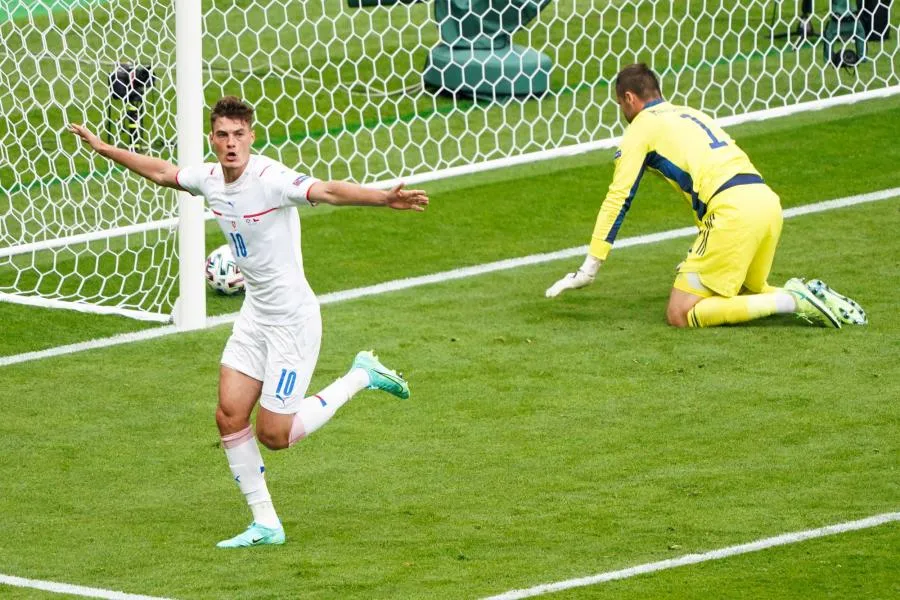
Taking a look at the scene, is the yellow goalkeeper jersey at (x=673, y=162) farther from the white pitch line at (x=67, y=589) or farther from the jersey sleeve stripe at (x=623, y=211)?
the white pitch line at (x=67, y=589)

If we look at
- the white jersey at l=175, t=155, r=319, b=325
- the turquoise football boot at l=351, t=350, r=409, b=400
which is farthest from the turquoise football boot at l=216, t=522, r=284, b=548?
the turquoise football boot at l=351, t=350, r=409, b=400

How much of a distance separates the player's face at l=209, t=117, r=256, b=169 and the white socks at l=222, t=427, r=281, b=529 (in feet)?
3.40

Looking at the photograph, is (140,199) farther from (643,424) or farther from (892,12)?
(892,12)

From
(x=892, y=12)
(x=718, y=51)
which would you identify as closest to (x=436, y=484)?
(x=718, y=51)

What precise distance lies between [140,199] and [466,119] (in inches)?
119

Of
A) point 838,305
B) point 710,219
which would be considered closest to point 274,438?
point 710,219

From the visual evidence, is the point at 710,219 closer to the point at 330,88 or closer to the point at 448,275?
the point at 448,275

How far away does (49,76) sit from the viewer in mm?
11609

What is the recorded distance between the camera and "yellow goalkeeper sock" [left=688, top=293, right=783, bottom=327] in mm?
8617

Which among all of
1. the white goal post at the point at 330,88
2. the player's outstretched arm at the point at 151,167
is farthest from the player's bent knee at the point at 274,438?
the white goal post at the point at 330,88

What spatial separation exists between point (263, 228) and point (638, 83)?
3.34m

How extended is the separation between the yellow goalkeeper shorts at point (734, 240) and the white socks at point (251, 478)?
132 inches

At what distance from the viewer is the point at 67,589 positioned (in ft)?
18.8

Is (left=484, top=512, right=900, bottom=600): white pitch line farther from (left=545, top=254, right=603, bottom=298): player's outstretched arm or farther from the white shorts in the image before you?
(left=545, top=254, right=603, bottom=298): player's outstretched arm
